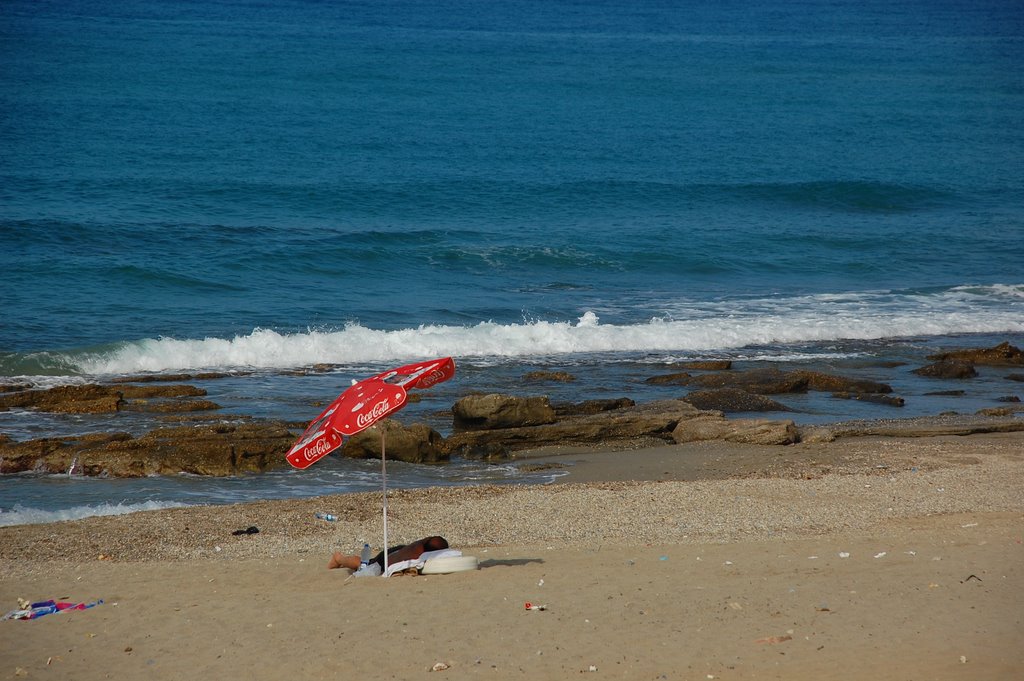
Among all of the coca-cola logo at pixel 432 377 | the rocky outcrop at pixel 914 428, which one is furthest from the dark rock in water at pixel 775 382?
the coca-cola logo at pixel 432 377

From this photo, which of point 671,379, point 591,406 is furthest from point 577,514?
point 671,379

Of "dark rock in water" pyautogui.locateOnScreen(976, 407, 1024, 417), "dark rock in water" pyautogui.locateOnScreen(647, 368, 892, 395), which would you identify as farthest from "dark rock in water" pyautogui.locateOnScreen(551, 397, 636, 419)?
"dark rock in water" pyautogui.locateOnScreen(976, 407, 1024, 417)

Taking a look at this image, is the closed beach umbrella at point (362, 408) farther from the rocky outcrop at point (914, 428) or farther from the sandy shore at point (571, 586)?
the rocky outcrop at point (914, 428)

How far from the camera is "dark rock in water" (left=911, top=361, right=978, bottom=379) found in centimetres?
1966

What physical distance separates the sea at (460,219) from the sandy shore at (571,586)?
182cm

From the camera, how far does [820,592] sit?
27.6 feet

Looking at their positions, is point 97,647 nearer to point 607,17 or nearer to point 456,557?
point 456,557

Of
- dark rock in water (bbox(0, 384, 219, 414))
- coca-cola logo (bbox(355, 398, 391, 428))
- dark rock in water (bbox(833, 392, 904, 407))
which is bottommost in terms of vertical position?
dark rock in water (bbox(833, 392, 904, 407))

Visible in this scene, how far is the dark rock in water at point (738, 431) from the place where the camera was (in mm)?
14688

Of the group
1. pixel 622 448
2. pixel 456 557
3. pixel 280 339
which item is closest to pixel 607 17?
pixel 280 339

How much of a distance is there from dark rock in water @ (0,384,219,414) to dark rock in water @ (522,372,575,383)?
5625mm

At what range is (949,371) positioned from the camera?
19.7 metres

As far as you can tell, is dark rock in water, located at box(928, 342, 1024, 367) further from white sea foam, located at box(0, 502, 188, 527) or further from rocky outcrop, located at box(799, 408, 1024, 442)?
white sea foam, located at box(0, 502, 188, 527)

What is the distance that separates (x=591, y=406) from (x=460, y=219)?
1754 centimetres
